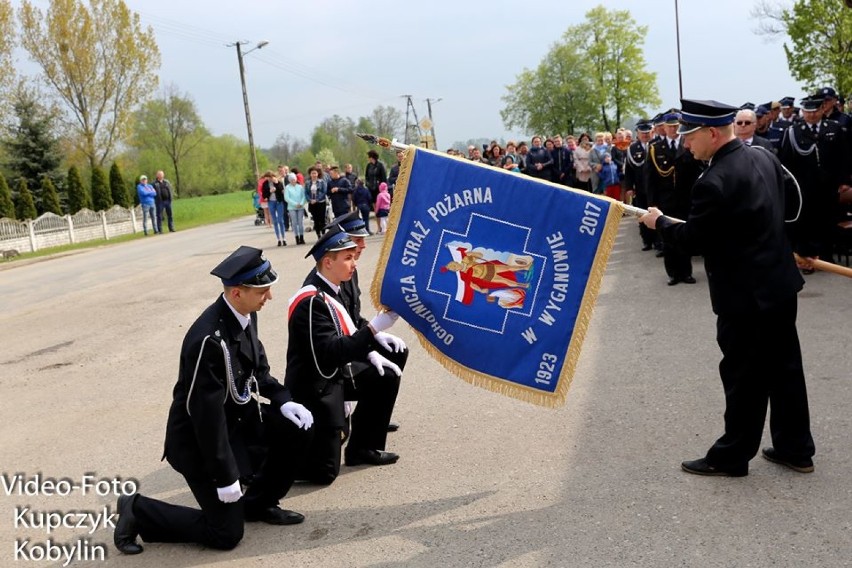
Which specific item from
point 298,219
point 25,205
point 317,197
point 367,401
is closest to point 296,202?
point 298,219

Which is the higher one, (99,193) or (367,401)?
(99,193)

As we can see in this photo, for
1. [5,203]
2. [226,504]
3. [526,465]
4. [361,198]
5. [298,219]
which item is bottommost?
[526,465]

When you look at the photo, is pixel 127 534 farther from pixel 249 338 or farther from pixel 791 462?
pixel 791 462

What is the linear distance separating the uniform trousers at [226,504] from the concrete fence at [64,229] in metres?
25.3

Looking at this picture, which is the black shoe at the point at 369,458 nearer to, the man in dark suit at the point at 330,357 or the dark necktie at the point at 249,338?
the man in dark suit at the point at 330,357

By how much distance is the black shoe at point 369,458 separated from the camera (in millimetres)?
5309

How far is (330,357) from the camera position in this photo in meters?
4.76

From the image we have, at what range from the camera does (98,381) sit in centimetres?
810

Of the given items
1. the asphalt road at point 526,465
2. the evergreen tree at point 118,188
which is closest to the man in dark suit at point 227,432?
the asphalt road at point 526,465

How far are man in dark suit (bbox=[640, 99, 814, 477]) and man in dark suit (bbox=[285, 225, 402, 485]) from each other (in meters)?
1.87

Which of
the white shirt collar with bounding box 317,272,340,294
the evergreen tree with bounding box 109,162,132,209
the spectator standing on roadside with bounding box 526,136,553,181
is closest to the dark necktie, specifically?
the white shirt collar with bounding box 317,272,340,294

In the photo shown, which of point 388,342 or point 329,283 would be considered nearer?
point 388,342

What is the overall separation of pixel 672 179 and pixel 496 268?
689 cm

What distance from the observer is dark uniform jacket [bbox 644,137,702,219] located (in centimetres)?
1026
